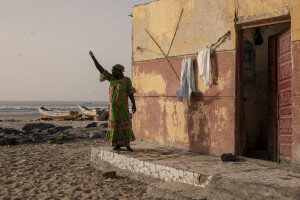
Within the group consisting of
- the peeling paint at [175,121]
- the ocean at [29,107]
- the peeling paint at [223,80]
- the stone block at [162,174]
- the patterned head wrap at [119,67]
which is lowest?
the ocean at [29,107]

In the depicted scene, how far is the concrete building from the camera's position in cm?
553

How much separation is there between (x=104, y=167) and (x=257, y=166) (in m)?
3.06

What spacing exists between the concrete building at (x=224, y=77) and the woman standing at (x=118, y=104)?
109cm

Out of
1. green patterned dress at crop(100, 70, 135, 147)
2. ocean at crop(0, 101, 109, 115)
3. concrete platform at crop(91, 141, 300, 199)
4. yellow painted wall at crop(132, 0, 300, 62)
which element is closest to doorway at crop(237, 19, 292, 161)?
yellow painted wall at crop(132, 0, 300, 62)

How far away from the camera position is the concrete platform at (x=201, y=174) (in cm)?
386

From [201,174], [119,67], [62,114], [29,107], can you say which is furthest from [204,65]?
[29,107]

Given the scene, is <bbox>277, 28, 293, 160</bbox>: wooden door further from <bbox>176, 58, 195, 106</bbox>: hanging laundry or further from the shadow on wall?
<bbox>176, 58, 195, 106</bbox>: hanging laundry

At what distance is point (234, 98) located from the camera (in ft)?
19.3

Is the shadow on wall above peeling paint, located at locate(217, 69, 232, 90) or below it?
below

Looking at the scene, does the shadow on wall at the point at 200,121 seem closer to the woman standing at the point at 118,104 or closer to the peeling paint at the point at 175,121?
the peeling paint at the point at 175,121

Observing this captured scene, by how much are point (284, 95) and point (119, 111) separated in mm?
3121

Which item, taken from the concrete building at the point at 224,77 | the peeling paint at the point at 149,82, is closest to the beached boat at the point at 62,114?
the concrete building at the point at 224,77

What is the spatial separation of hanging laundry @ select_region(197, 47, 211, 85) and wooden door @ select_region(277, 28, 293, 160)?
49.7 inches

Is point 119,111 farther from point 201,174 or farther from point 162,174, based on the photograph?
point 201,174
